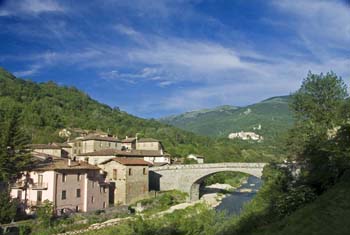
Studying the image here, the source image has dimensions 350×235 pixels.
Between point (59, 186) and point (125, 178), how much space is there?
842 cm

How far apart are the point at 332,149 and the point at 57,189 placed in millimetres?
22049

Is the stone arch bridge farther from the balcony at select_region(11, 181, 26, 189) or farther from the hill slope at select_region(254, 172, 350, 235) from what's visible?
the hill slope at select_region(254, 172, 350, 235)

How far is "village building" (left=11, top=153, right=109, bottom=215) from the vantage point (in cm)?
2884

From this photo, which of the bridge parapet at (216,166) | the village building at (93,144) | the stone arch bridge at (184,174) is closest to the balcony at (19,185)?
the bridge parapet at (216,166)

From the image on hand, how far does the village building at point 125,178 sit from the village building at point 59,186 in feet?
12.7

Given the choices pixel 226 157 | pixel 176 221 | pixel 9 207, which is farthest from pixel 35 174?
pixel 226 157

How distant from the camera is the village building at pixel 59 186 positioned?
94.6ft

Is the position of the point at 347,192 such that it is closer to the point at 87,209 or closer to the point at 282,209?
the point at 282,209

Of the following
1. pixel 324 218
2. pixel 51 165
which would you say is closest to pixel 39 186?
pixel 51 165

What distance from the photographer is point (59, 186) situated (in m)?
29.3

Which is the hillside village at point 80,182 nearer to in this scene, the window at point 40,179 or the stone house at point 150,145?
the window at point 40,179

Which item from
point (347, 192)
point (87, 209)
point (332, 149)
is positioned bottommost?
point (87, 209)

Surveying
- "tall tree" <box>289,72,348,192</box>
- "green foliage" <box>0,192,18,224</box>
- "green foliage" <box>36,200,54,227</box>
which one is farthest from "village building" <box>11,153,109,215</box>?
"tall tree" <box>289,72,348,192</box>

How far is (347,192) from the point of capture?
995 cm
